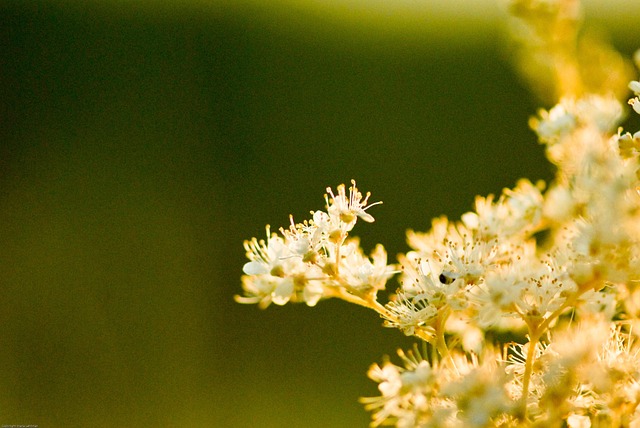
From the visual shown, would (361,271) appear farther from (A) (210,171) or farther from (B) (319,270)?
(A) (210,171)

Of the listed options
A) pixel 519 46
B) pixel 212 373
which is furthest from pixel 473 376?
pixel 212 373

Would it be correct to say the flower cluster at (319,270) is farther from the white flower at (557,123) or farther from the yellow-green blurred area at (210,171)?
the yellow-green blurred area at (210,171)

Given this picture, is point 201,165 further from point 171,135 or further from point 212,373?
point 212,373

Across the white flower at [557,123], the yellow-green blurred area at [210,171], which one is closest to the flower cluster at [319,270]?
the white flower at [557,123]

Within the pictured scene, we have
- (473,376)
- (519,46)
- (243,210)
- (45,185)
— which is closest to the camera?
(473,376)

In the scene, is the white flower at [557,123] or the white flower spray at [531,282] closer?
the white flower spray at [531,282]

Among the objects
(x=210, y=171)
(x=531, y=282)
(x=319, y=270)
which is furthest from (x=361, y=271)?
(x=210, y=171)

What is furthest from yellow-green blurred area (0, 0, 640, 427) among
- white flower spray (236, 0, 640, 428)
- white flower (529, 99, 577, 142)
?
white flower (529, 99, 577, 142)
